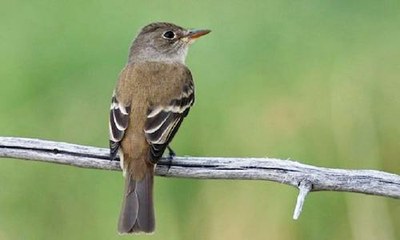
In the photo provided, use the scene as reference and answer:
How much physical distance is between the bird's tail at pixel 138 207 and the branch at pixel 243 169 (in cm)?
19

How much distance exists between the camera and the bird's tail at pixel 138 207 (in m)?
10.5

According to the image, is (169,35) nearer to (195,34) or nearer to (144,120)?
(195,34)

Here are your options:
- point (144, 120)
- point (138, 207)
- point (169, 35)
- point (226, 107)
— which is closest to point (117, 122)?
point (144, 120)

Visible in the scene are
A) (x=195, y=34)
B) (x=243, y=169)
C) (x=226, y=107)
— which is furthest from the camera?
(x=226, y=107)

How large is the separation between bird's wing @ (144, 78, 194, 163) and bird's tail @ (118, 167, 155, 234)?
0.55ft

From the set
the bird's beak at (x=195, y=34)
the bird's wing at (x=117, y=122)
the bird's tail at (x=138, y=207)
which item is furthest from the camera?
the bird's beak at (x=195, y=34)

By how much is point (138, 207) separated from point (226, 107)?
9.80ft

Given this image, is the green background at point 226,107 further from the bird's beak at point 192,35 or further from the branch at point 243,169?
the branch at point 243,169

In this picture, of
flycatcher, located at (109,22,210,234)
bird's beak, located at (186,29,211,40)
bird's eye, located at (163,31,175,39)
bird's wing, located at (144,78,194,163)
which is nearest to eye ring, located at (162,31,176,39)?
bird's eye, located at (163,31,175,39)

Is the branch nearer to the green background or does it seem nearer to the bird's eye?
the bird's eye

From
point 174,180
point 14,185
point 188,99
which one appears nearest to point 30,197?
point 14,185

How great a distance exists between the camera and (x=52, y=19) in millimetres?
15492

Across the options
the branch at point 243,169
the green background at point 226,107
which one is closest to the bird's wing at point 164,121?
the branch at point 243,169

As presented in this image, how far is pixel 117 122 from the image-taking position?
10.8m
